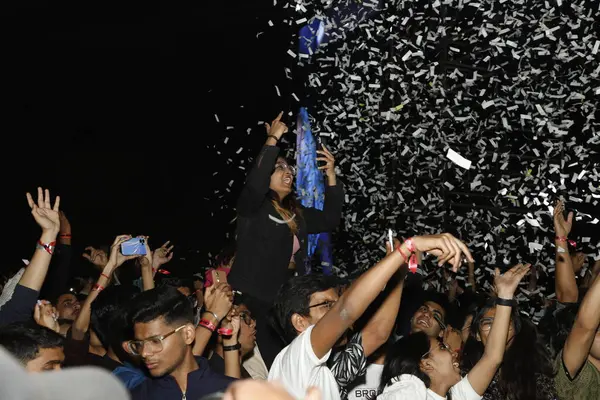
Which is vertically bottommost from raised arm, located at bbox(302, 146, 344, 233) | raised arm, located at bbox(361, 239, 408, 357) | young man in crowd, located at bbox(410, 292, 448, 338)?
young man in crowd, located at bbox(410, 292, 448, 338)

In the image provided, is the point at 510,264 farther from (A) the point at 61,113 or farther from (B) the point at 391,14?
→ (A) the point at 61,113

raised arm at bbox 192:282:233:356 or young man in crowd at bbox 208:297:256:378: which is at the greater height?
raised arm at bbox 192:282:233:356

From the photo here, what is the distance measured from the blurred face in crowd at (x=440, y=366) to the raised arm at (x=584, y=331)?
51 centimetres

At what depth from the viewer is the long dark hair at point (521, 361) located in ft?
11.9

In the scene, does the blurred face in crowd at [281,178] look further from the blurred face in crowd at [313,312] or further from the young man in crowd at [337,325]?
the young man in crowd at [337,325]

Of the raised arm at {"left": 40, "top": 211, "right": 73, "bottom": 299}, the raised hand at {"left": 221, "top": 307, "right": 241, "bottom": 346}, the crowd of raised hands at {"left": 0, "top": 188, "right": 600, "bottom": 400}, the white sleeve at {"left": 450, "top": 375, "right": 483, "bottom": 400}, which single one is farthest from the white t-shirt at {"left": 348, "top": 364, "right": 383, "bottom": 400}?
the raised arm at {"left": 40, "top": 211, "right": 73, "bottom": 299}

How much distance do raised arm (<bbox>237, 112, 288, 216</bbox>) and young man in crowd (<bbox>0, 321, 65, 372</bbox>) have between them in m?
1.79

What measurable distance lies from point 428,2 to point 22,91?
17.8ft

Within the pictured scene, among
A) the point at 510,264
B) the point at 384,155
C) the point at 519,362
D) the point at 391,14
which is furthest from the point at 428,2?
the point at 519,362

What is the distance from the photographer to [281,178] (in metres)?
4.86

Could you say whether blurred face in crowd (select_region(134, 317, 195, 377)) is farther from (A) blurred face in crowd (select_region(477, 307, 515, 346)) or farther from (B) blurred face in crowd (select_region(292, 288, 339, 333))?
(A) blurred face in crowd (select_region(477, 307, 515, 346))

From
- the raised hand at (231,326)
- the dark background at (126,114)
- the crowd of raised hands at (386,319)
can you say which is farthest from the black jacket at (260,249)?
the dark background at (126,114)

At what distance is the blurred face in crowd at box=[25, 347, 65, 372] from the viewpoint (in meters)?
2.86

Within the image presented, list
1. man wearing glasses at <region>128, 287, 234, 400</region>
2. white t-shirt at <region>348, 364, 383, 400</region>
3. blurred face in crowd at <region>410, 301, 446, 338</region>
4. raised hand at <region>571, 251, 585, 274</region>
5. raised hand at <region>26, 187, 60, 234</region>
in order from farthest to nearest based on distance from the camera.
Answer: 1. raised hand at <region>571, 251, 585, 274</region>
2. blurred face in crowd at <region>410, 301, 446, 338</region>
3. white t-shirt at <region>348, 364, 383, 400</region>
4. raised hand at <region>26, 187, 60, 234</region>
5. man wearing glasses at <region>128, 287, 234, 400</region>
